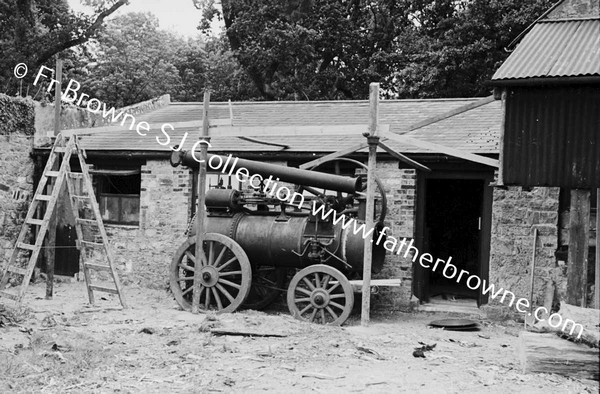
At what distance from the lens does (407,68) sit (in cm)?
2081

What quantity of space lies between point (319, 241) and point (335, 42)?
1508 cm

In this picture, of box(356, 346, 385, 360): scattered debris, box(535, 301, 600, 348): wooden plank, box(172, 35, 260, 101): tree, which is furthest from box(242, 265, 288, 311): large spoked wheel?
box(172, 35, 260, 101): tree

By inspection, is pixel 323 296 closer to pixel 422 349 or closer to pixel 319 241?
pixel 319 241

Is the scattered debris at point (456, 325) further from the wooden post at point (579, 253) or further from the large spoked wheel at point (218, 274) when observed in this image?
the large spoked wheel at point (218, 274)

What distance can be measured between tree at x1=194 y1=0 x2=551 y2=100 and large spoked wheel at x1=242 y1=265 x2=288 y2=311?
10864 mm

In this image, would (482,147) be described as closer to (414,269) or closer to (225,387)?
(414,269)

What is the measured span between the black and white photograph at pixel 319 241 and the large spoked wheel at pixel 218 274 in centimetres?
4

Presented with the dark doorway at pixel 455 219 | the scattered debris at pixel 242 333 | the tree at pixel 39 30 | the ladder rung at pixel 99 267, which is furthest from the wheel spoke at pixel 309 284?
the tree at pixel 39 30

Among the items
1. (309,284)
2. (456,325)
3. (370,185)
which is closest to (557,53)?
(370,185)

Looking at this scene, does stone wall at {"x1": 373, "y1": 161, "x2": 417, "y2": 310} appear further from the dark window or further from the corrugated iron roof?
the dark window

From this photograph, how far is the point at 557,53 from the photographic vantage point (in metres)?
9.51

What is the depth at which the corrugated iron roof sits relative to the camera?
8953 millimetres

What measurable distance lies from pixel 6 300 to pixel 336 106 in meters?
7.64

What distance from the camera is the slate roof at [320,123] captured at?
12.2 meters
